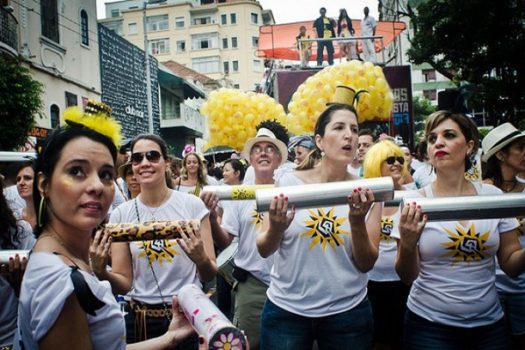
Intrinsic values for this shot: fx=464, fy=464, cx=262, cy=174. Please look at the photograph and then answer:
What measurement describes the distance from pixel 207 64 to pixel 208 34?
13.5 ft

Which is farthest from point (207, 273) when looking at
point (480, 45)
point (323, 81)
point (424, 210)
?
point (480, 45)

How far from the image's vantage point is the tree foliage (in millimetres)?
11242

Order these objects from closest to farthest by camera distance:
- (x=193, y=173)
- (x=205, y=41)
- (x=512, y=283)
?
1. (x=512, y=283)
2. (x=193, y=173)
3. (x=205, y=41)

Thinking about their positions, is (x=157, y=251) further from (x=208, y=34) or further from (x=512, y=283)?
(x=208, y=34)

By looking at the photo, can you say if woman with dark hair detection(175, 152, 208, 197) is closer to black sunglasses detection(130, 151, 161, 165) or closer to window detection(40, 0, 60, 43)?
black sunglasses detection(130, 151, 161, 165)

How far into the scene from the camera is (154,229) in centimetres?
283

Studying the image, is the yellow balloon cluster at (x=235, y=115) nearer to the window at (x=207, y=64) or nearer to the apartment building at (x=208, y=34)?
the apartment building at (x=208, y=34)

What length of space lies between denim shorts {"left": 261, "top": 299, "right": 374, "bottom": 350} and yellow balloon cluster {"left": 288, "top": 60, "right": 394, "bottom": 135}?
8.74ft

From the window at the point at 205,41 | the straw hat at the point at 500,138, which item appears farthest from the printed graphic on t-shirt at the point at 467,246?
the window at the point at 205,41

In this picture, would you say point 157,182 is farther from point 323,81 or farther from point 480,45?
point 480,45

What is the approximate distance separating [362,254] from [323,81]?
2727 millimetres

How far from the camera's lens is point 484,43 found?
Result: 39.3ft

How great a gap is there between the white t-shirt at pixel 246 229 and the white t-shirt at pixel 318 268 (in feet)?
3.87

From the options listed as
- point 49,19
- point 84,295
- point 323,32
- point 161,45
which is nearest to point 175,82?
point 49,19
